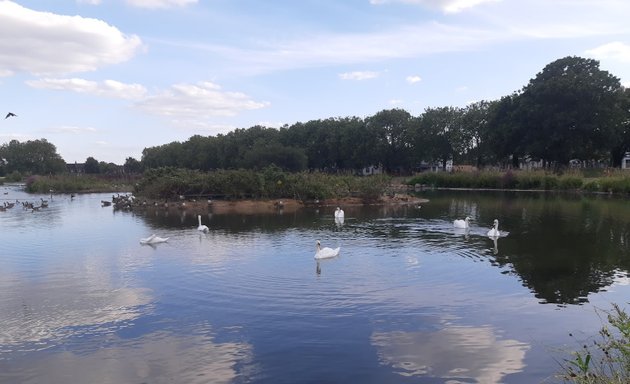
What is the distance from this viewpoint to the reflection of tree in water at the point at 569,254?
13.2 meters

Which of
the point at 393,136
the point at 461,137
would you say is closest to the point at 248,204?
the point at 461,137

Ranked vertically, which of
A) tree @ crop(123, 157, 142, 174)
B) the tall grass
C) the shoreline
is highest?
tree @ crop(123, 157, 142, 174)

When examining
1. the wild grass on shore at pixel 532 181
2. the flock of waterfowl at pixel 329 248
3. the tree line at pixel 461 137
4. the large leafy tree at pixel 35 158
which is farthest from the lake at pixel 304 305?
the large leafy tree at pixel 35 158

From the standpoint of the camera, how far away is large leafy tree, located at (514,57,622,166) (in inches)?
2398

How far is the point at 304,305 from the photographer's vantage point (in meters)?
11.6

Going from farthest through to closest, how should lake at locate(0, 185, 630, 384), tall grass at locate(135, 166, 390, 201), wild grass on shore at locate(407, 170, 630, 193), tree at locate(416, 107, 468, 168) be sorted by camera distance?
tree at locate(416, 107, 468, 168)
wild grass on shore at locate(407, 170, 630, 193)
tall grass at locate(135, 166, 390, 201)
lake at locate(0, 185, 630, 384)

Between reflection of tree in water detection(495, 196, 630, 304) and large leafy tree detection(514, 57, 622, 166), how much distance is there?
36548mm

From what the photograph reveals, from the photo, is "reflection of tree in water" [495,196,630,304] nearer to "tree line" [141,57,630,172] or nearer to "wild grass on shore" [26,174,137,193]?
"tree line" [141,57,630,172]

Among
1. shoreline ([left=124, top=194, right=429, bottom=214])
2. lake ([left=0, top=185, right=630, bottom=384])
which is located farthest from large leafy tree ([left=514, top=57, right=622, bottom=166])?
lake ([left=0, top=185, right=630, bottom=384])

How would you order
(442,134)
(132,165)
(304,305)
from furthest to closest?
(132,165)
(442,134)
(304,305)

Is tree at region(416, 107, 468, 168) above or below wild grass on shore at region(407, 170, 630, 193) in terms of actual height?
above

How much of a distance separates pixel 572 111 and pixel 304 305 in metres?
59.5

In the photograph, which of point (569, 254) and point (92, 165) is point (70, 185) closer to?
point (569, 254)

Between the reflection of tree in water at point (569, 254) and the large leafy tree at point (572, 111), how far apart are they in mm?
36548
